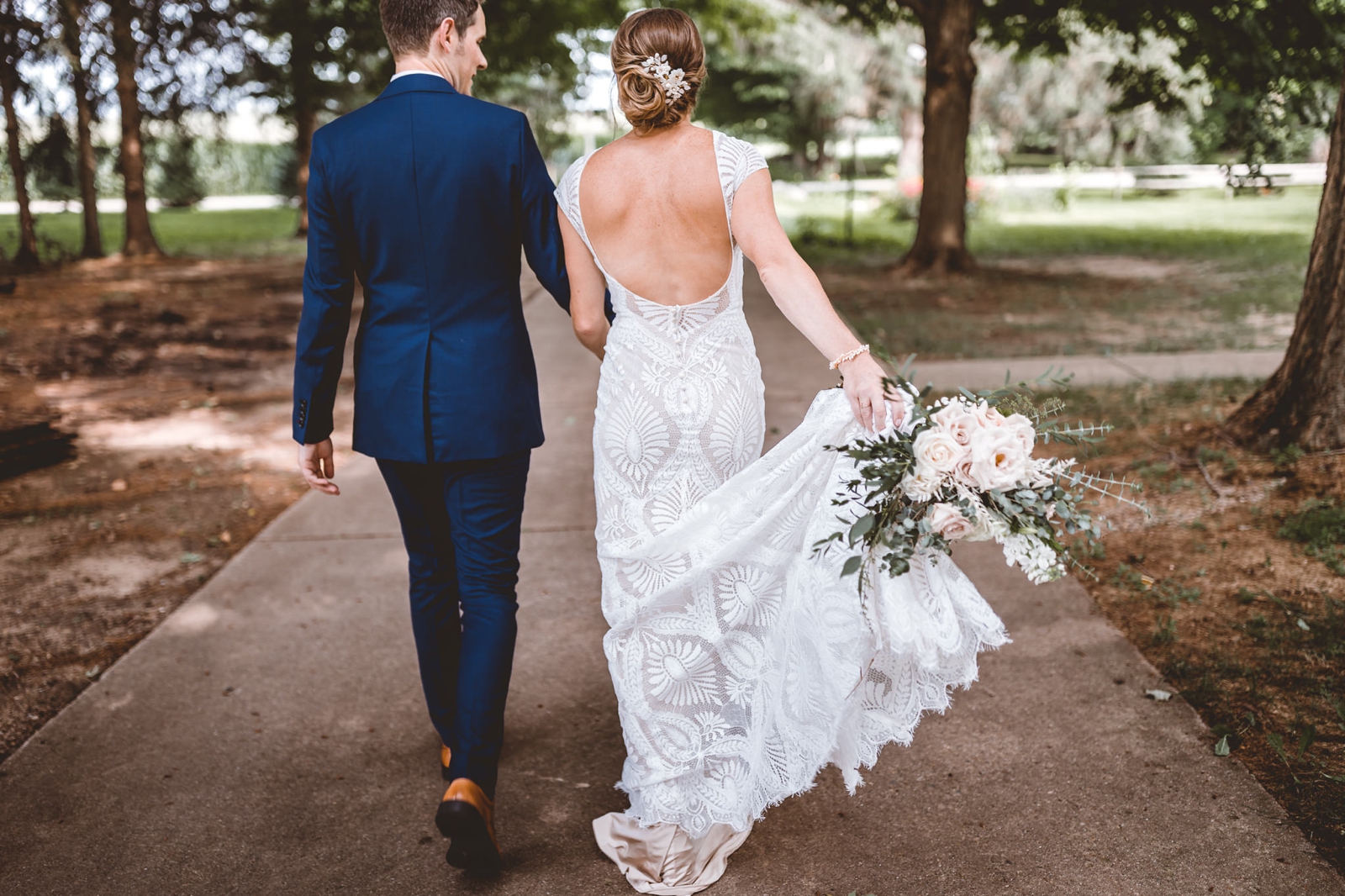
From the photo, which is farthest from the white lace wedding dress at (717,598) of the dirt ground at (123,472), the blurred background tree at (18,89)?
the blurred background tree at (18,89)

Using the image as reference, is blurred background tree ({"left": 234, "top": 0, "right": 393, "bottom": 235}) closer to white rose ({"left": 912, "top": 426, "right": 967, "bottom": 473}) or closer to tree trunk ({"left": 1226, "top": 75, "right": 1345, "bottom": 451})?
tree trunk ({"left": 1226, "top": 75, "right": 1345, "bottom": 451})

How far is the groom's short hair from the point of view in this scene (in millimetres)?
2539

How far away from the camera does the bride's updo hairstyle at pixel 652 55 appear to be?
2.42 meters

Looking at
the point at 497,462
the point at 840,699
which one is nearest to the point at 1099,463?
the point at 840,699

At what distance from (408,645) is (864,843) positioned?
2.06 metres

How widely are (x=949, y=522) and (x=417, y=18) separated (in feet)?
5.82

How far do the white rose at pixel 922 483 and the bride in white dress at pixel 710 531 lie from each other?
24 cm

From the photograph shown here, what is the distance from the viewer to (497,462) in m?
2.76

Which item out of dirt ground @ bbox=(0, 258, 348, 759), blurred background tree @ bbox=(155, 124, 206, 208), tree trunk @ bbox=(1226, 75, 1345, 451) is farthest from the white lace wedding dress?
blurred background tree @ bbox=(155, 124, 206, 208)

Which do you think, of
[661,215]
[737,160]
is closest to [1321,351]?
[737,160]

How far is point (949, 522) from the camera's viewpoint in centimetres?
221

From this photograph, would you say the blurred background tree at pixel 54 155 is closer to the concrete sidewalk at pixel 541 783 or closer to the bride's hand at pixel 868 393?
the concrete sidewalk at pixel 541 783

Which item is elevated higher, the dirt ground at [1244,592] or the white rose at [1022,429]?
the white rose at [1022,429]

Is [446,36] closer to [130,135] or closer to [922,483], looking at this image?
[922,483]
